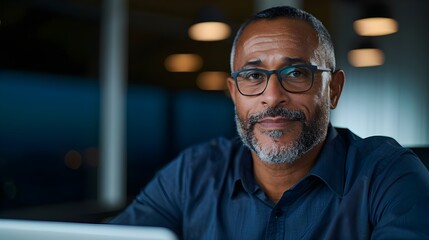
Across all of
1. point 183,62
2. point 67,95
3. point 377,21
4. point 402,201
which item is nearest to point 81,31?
point 67,95

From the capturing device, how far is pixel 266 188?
1.68 m

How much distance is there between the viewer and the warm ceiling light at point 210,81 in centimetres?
855

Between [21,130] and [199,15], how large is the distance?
7.93ft

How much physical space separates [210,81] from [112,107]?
2409mm

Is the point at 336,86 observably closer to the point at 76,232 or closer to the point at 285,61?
the point at 285,61

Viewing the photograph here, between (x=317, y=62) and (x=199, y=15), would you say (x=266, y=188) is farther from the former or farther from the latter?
(x=199, y=15)

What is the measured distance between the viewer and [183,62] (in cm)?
848

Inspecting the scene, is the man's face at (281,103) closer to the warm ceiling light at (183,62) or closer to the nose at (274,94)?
the nose at (274,94)

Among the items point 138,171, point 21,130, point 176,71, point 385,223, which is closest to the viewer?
point 385,223

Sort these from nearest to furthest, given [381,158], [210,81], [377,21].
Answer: [381,158] → [377,21] → [210,81]

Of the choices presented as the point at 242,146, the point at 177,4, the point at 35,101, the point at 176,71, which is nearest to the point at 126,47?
the point at 177,4

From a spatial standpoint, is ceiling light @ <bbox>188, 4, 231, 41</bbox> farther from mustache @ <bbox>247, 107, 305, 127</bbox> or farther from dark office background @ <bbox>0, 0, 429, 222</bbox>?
mustache @ <bbox>247, 107, 305, 127</bbox>

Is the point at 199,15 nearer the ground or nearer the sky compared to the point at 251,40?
nearer the sky

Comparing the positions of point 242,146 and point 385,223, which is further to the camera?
point 242,146
